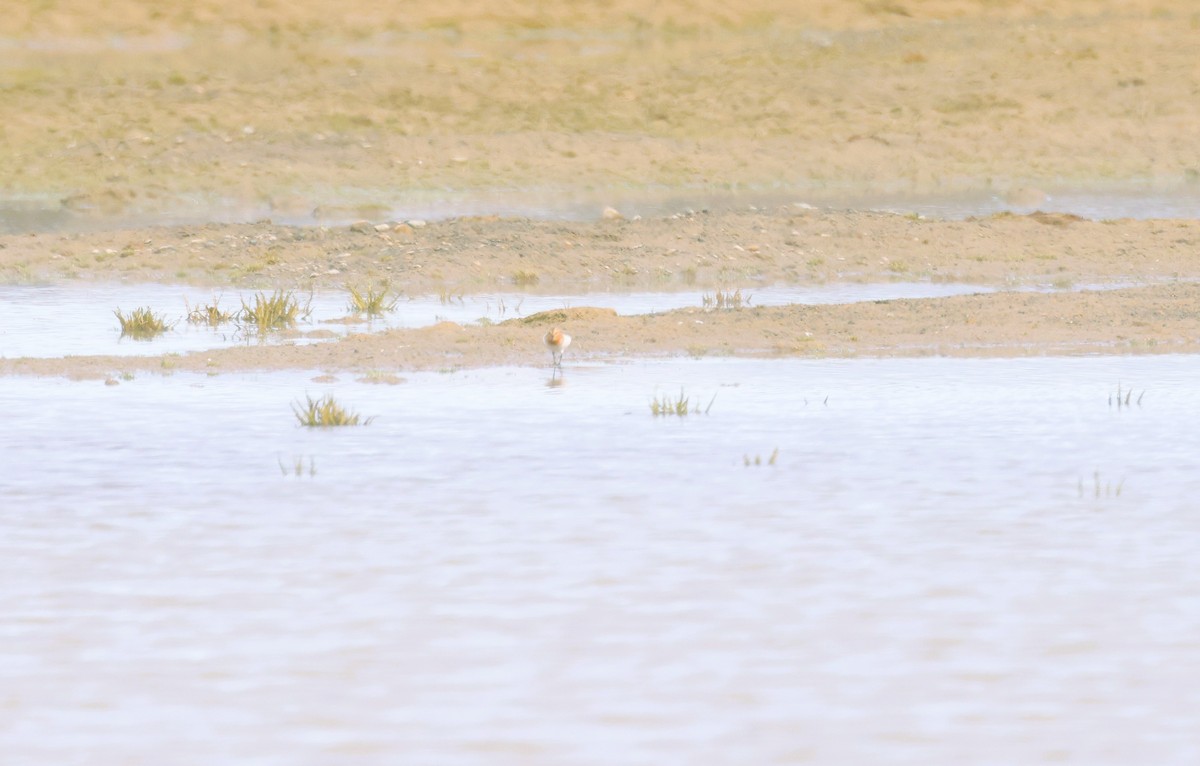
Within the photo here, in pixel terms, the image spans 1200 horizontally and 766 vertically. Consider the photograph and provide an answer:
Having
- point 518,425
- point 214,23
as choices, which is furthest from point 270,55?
point 518,425

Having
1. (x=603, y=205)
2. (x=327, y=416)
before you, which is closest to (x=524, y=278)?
(x=603, y=205)

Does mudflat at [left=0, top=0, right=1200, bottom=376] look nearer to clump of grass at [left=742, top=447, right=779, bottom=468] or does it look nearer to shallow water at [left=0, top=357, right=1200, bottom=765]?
shallow water at [left=0, top=357, right=1200, bottom=765]

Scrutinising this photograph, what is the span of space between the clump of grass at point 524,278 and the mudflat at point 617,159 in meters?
0.07

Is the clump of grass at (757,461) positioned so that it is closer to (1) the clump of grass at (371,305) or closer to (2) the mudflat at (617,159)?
(2) the mudflat at (617,159)

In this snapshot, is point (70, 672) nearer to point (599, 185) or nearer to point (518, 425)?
point (518, 425)

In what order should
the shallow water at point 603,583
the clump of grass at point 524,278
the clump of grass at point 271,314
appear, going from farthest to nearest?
the clump of grass at point 524,278 < the clump of grass at point 271,314 < the shallow water at point 603,583

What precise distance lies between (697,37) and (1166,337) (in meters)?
21.2

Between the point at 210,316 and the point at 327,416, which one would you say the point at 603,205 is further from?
the point at 327,416

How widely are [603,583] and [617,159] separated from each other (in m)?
22.2

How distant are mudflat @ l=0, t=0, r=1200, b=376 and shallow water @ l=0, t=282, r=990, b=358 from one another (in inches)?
23.6

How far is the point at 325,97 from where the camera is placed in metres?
31.0

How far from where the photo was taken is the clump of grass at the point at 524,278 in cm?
1886

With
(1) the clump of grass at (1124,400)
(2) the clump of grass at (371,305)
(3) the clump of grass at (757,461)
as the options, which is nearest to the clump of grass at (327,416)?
(3) the clump of grass at (757,461)

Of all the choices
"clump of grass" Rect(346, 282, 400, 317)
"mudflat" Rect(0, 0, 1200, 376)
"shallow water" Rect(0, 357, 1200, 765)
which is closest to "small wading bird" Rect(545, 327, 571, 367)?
"mudflat" Rect(0, 0, 1200, 376)
